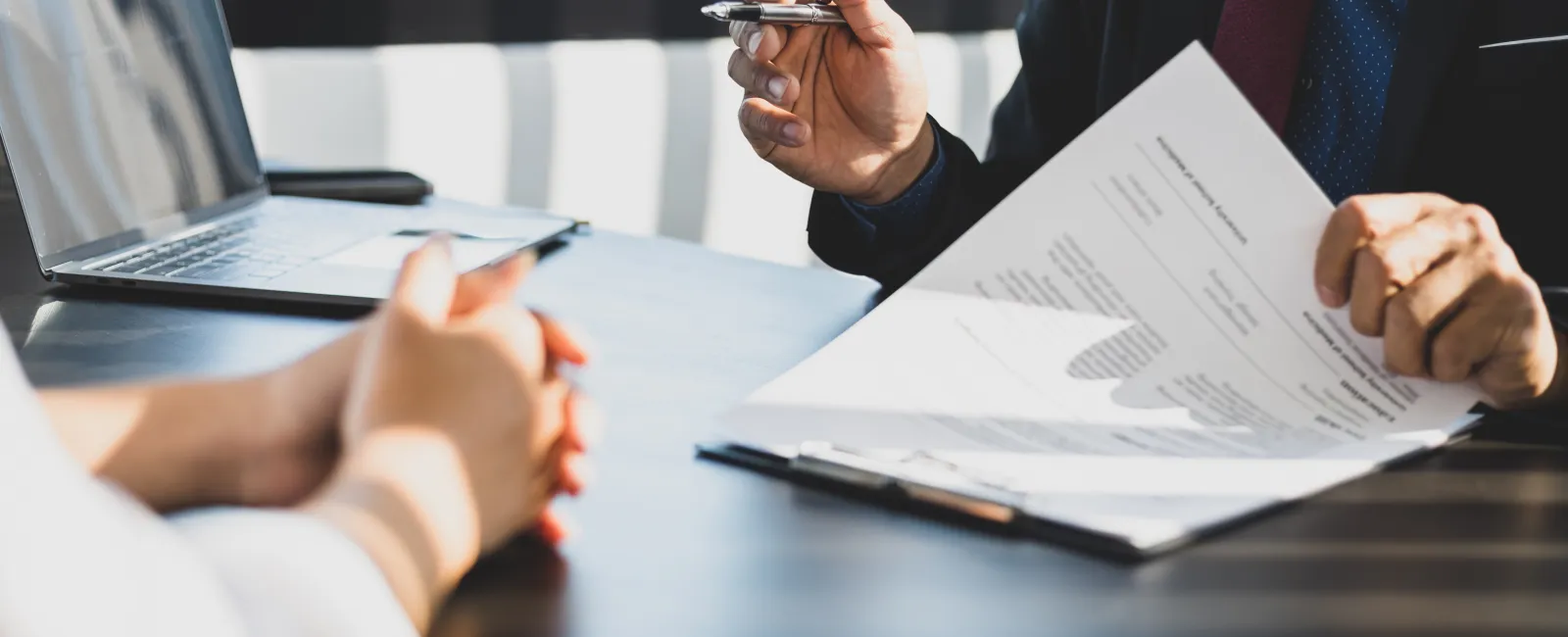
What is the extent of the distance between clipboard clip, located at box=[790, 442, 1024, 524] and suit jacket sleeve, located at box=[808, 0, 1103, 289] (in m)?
0.48

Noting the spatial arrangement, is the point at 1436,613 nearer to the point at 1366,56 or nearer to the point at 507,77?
the point at 1366,56

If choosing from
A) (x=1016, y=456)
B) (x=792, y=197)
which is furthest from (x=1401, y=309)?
(x=792, y=197)

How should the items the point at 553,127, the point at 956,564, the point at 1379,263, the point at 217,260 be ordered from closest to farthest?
the point at 956,564 → the point at 1379,263 → the point at 217,260 → the point at 553,127

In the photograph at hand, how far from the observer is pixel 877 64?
107 centimetres

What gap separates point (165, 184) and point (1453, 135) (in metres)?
1.02

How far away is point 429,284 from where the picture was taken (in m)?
0.56

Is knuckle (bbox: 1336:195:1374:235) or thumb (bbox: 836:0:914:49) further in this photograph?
thumb (bbox: 836:0:914:49)

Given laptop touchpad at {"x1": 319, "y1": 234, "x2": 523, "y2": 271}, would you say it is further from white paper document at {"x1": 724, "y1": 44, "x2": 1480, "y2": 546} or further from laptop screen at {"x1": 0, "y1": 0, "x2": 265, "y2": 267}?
white paper document at {"x1": 724, "y1": 44, "x2": 1480, "y2": 546}

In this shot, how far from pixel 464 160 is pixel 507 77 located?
0.50 feet

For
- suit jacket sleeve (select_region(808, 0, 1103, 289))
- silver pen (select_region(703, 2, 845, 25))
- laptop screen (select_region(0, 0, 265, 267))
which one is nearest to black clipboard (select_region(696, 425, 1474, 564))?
silver pen (select_region(703, 2, 845, 25))

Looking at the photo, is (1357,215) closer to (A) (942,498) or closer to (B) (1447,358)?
(B) (1447,358)

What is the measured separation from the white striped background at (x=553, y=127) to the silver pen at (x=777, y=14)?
1.30m

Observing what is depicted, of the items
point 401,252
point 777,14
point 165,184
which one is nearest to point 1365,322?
point 777,14

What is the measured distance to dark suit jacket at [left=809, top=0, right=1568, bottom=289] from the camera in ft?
3.48
